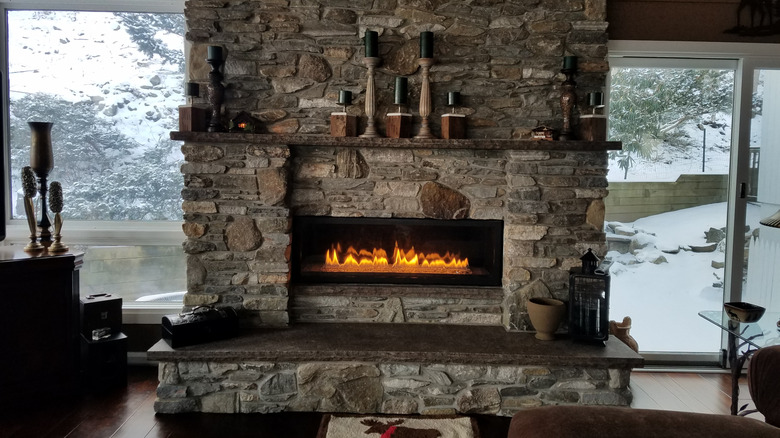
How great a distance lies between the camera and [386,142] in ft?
10.8

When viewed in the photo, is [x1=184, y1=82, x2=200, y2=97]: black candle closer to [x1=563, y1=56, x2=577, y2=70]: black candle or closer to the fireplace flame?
the fireplace flame

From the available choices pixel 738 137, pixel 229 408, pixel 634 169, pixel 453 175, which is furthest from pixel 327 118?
pixel 738 137

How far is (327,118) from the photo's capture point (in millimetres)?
3461

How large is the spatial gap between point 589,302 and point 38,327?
317cm

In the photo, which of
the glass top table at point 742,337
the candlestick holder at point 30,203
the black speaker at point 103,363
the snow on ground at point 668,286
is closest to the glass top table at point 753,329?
the glass top table at point 742,337

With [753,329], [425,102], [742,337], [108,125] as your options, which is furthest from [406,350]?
[108,125]

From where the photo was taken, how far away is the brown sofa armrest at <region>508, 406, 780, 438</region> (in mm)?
1647

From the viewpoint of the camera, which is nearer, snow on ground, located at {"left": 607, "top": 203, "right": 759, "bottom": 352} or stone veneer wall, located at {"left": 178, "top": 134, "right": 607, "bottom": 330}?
stone veneer wall, located at {"left": 178, "top": 134, "right": 607, "bottom": 330}

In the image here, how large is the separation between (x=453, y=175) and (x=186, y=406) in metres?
2.05

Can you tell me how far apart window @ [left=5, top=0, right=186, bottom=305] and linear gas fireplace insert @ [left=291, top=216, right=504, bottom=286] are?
3.16ft

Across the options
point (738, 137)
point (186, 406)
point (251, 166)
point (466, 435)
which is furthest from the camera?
point (738, 137)

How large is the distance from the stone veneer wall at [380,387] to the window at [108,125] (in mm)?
988

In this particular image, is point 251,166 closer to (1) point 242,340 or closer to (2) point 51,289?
(1) point 242,340

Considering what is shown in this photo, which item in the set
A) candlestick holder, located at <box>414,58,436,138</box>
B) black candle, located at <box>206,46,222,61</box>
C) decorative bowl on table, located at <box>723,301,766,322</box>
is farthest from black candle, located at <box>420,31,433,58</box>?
decorative bowl on table, located at <box>723,301,766,322</box>
